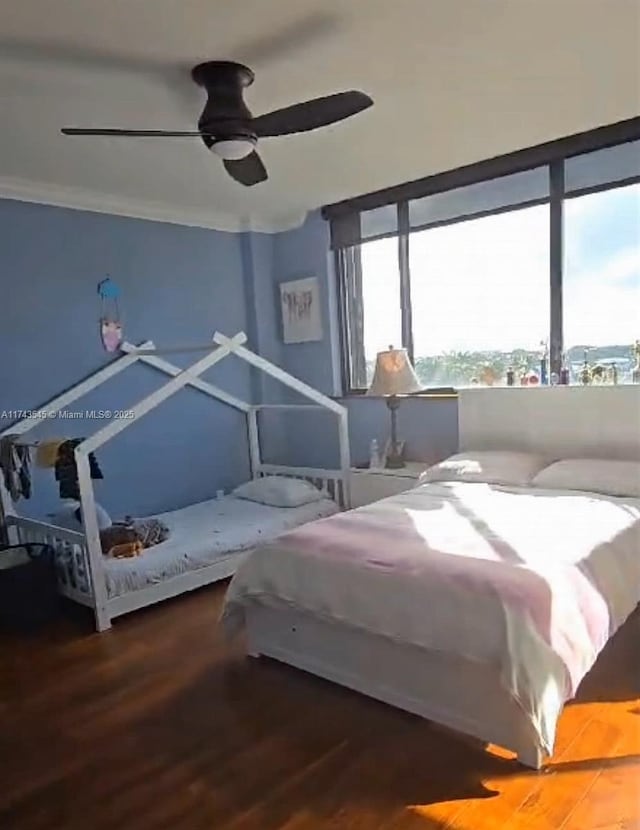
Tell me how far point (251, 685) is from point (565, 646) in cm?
133

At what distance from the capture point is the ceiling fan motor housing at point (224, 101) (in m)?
2.43

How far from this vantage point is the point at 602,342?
385 cm

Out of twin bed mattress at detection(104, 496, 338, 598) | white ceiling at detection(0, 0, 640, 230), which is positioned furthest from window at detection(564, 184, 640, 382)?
twin bed mattress at detection(104, 496, 338, 598)

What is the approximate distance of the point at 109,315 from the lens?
14.4 ft

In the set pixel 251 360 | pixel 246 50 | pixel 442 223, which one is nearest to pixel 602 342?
pixel 442 223

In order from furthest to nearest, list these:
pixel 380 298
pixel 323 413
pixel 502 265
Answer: pixel 323 413 < pixel 380 298 < pixel 502 265

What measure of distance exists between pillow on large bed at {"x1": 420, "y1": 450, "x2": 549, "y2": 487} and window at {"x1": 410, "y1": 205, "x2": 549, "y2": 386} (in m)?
0.75

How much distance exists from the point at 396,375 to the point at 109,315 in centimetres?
205

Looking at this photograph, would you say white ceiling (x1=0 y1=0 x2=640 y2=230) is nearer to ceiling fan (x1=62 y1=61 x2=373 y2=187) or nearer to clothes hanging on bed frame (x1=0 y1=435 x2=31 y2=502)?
ceiling fan (x1=62 y1=61 x2=373 y2=187)

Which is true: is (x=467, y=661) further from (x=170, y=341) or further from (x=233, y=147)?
(x=170, y=341)

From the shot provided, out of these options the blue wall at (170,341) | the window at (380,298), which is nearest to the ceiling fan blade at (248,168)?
the blue wall at (170,341)

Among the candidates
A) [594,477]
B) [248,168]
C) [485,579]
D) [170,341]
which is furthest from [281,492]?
[485,579]

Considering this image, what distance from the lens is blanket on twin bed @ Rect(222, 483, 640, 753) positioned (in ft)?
6.64

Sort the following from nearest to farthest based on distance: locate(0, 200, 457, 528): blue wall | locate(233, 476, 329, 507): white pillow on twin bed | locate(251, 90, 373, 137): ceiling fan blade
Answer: locate(251, 90, 373, 137): ceiling fan blade
locate(0, 200, 457, 528): blue wall
locate(233, 476, 329, 507): white pillow on twin bed
